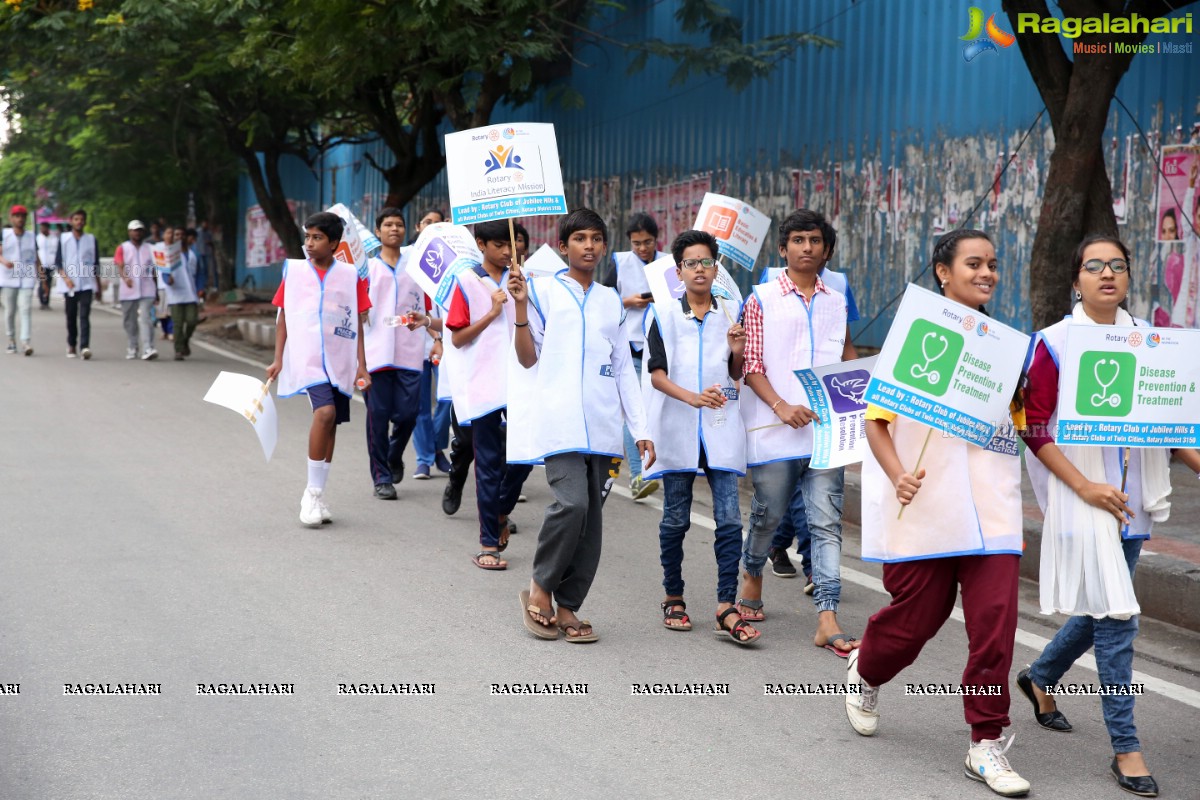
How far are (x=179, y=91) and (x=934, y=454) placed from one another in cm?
2015

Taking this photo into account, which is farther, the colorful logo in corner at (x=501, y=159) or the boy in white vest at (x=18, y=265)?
the boy in white vest at (x=18, y=265)

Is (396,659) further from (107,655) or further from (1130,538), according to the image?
(1130,538)

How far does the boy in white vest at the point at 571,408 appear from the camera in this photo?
539cm

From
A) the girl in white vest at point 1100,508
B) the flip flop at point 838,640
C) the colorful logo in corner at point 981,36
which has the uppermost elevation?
the colorful logo in corner at point 981,36

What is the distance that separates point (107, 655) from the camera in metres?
5.09

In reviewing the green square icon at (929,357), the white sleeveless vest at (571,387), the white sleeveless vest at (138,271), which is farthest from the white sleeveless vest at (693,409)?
the white sleeveless vest at (138,271)

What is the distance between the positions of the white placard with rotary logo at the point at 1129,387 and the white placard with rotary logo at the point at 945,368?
19cm

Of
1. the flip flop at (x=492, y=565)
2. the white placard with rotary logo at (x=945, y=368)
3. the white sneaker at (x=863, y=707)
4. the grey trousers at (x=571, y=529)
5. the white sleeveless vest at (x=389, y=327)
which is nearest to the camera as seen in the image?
the white placard with rotary logo at (x=945, y=368)

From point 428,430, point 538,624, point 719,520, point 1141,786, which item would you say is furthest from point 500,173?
point 428,430

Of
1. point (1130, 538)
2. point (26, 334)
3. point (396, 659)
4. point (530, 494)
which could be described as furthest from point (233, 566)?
point (26, 334)

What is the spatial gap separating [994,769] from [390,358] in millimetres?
5340

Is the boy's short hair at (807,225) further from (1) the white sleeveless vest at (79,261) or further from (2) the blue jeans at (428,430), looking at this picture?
(1) the white sleeveless vest at (79,261)

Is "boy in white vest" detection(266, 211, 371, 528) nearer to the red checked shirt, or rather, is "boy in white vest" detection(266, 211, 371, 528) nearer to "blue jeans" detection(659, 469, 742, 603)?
"blue jeans" detection(659, 469, 742, 603)

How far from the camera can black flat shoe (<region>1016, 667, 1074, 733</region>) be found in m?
4.60
